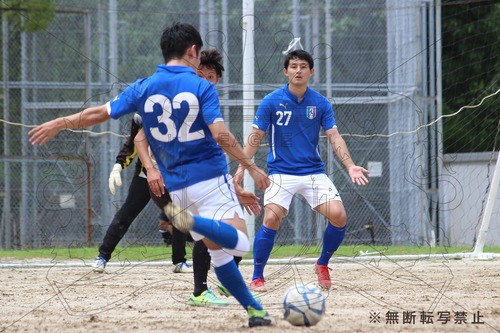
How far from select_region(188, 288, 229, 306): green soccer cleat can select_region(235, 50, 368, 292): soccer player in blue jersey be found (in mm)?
1088

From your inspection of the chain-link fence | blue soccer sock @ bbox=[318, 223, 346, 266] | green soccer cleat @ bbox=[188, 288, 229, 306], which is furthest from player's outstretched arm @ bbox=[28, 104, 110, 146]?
the chain-link fence

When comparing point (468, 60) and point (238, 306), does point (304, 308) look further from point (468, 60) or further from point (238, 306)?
point (468, 60)

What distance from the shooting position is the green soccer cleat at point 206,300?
5.93 meters

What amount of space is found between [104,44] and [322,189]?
7.90m

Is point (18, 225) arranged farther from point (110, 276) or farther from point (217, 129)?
point (217, 129)

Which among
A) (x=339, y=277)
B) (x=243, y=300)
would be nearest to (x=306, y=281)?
(x=339, y=277)

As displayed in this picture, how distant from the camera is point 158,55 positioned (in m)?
14.6

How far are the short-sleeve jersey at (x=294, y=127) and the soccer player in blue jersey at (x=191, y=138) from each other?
209cm

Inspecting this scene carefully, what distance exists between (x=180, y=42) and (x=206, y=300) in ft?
5.98

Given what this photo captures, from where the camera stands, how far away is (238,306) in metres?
6.03

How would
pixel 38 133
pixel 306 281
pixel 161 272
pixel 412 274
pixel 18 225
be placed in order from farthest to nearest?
pixel 18 225 → pixel 161 272 → pixel 412 274 → pixel 306 281 → pixel 38 133

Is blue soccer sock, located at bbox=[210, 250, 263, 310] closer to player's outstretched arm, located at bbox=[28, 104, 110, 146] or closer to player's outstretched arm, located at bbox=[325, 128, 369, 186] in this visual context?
player's outstretched arm, located at bbox=[28, 104, 110, 146]

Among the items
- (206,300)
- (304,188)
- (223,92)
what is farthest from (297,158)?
(223,92)

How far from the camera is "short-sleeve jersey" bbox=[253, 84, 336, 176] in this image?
23.6 ft
